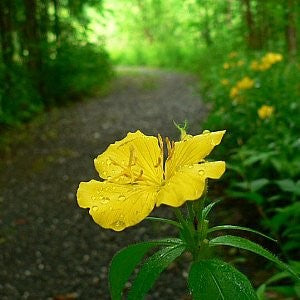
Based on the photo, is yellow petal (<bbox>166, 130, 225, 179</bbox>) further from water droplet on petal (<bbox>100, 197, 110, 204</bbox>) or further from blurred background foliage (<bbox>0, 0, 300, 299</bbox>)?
blurred background foliage (<bbox>0, 0, 300, 299</bbox>)

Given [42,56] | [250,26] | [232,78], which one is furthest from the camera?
[250,26]

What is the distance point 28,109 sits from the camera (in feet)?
22.0

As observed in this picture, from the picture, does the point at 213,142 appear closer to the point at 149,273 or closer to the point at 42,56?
the point at 149,273

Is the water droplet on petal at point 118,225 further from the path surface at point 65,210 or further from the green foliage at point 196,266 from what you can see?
the path surface at point 65,210

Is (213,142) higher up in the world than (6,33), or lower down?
lower down

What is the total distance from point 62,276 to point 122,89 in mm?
6820

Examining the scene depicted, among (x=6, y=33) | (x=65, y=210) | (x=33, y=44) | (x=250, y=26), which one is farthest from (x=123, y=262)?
(x=250, y=26)

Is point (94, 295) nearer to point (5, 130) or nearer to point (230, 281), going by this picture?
point (230, 281)

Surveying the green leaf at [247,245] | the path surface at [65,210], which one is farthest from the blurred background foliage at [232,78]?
the green leaf at [247,245]

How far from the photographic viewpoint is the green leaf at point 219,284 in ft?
2.46

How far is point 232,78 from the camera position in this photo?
591 centimetres

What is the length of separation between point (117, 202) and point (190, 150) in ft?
0.45

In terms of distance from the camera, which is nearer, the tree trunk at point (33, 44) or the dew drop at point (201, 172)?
the dew drop at point (201, 172)

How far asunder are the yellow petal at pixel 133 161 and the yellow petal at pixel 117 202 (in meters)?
0.02
